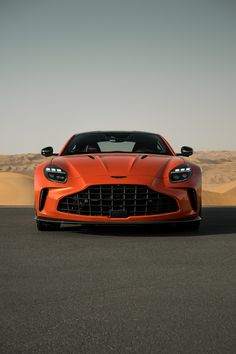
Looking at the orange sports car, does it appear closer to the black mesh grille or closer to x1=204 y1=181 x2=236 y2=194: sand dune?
the black mesh grille

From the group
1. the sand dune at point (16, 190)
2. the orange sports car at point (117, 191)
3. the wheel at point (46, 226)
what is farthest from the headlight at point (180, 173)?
the sand dune at point (16, 190)

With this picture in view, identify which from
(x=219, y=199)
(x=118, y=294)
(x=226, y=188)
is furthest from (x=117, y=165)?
(x=226, y=188)

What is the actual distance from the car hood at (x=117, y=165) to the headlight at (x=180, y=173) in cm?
8

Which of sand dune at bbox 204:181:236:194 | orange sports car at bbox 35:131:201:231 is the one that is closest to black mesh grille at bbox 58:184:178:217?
orange sports car at bbox 35:131:201:231

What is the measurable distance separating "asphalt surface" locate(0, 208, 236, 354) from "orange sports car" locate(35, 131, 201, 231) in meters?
0.31

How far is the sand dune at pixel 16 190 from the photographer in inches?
1677

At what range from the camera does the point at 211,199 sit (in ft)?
134

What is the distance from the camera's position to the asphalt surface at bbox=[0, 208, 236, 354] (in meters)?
3.66

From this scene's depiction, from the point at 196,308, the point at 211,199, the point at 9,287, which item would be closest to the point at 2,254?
the point at 9,287

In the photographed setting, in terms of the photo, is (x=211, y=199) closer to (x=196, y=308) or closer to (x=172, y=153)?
(x=172, y=153)

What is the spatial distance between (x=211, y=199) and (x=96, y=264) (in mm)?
35214

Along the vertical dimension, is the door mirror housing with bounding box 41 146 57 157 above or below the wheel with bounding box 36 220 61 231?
above

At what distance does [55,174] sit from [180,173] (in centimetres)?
167

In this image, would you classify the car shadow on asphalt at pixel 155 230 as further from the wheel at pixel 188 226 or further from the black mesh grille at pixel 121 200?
the black mesh grille at pixel 121 200
